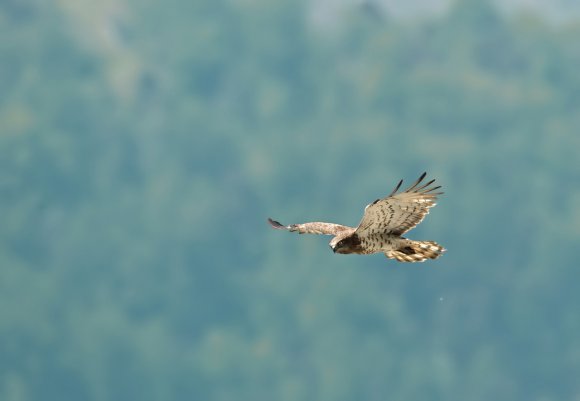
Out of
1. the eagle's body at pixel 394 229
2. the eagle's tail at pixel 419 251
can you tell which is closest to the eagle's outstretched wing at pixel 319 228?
the eagle's body at pixel 394 229

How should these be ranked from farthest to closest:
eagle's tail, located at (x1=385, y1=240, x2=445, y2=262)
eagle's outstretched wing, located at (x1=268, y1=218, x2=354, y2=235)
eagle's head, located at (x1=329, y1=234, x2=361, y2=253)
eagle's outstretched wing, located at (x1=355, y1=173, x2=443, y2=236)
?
eagle's outstretched wing, located at (x1=268, y1=218, x2=354, y2=235) < eagle's tail, located at (x1=385, y1=240, x2=445, y2=262) < eagle's head, located at (x1=329, y1=234, x2=361, y2=253) < eagle's outstretched wing, located at (x1=355, y1=173, x2=443, y2=236)

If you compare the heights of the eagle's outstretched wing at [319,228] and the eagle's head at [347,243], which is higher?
the eagle's outstretched wing at [319,228]

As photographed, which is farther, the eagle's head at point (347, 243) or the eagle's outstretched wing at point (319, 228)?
the eagle's outstretched wing at point (319, 228)

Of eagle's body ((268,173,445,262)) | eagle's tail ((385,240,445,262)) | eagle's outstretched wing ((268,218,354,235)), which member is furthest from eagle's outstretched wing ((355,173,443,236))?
eagle's outstretched wing ((268,218,354,235))

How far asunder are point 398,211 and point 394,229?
0.51 m

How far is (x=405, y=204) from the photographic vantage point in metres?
20.6

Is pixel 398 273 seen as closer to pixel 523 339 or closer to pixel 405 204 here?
pixel 523 339

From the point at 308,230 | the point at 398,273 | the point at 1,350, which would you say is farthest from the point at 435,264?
the point at 308,230

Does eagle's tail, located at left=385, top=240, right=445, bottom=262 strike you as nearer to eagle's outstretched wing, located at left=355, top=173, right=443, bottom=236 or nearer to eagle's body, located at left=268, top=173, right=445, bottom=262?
eagle's body, located at left=268, top=173, right=445, bottom=262

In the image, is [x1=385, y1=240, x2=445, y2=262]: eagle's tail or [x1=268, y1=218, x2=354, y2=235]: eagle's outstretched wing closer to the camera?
[x1=385, y1=240, x2=445, y2=262]: eagle's tail

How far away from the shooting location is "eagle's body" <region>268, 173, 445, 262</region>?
20.5 metres

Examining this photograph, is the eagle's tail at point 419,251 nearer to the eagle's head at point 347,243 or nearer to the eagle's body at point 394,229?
the eagle's body at point 394,229

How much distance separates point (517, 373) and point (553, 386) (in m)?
7.08

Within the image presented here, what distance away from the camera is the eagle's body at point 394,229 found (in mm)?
20500
